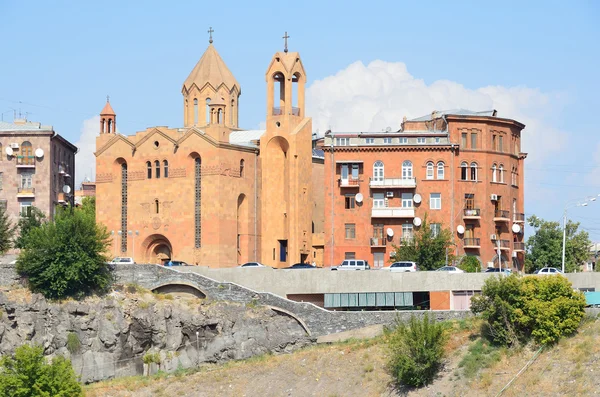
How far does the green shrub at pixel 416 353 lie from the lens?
69.7 m

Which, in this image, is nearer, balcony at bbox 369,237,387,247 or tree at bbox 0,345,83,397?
tree at bbox 0,345,83,397

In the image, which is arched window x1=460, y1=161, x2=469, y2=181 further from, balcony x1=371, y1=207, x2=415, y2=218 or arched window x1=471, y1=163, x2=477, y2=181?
balcony x1=371, y1=207, x2=415, y2=218

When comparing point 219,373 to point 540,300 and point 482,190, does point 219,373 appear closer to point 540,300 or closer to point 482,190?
point 540,300

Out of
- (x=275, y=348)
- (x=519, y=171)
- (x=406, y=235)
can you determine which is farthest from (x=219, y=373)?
(x=519, y=171)

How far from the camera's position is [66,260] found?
82.8 metres

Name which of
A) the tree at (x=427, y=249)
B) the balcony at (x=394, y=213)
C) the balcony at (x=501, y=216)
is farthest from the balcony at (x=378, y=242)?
the balcony at (x=501, y=216)

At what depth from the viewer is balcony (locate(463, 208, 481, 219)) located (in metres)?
98.2

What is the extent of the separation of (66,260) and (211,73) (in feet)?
90.1

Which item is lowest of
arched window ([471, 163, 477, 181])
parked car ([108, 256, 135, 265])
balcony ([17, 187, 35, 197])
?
parked car ([108, 256, 135, 265])

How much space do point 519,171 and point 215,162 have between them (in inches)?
973

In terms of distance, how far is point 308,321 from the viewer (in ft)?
265

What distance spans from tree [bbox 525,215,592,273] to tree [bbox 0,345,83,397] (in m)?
50.5

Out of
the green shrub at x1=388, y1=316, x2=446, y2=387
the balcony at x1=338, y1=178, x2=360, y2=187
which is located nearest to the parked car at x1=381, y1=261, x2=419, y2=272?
the balcony at x1=338, y1=178, x2=360, y2=187

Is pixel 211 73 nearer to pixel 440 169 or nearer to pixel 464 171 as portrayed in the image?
pixel 440 169
